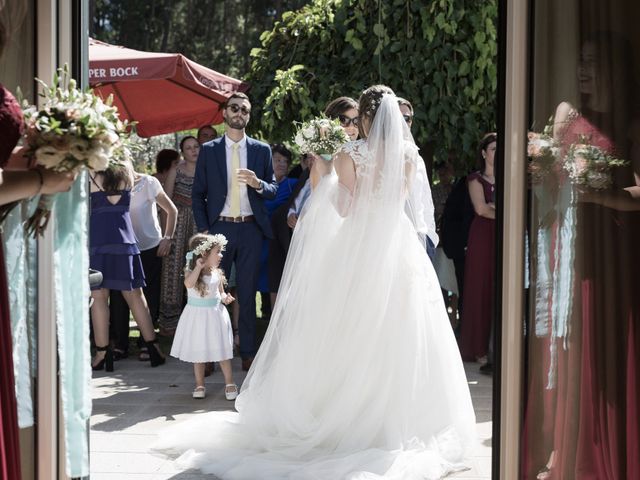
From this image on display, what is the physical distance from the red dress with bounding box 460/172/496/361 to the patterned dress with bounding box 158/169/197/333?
9.09ft

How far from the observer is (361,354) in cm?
527

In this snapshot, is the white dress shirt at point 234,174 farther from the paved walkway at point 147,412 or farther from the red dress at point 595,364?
the red dress at point 595,364

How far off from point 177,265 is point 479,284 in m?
2.91

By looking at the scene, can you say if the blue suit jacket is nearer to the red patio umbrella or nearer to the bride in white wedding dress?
the bride in white wedding dress

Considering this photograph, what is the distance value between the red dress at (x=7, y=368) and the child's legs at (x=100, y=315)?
4523mm

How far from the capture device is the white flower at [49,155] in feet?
9.70

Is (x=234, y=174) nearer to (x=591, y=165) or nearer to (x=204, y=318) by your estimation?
(x=204, y=318)

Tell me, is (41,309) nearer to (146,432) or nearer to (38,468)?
(38,468)

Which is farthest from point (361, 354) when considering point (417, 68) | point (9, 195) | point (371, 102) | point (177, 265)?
point (417, 68)

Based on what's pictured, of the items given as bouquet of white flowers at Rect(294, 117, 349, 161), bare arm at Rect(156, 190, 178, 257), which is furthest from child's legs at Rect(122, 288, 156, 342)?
bouquet of white flowers at Rect(294, 117, 349, 161)

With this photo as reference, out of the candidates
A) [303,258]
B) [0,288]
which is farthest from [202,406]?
[0,288]

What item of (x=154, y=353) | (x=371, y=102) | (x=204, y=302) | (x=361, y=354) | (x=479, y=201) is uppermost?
(x=371, y=102)

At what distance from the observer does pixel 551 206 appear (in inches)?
136

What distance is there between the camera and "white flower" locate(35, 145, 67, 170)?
2957 mm
